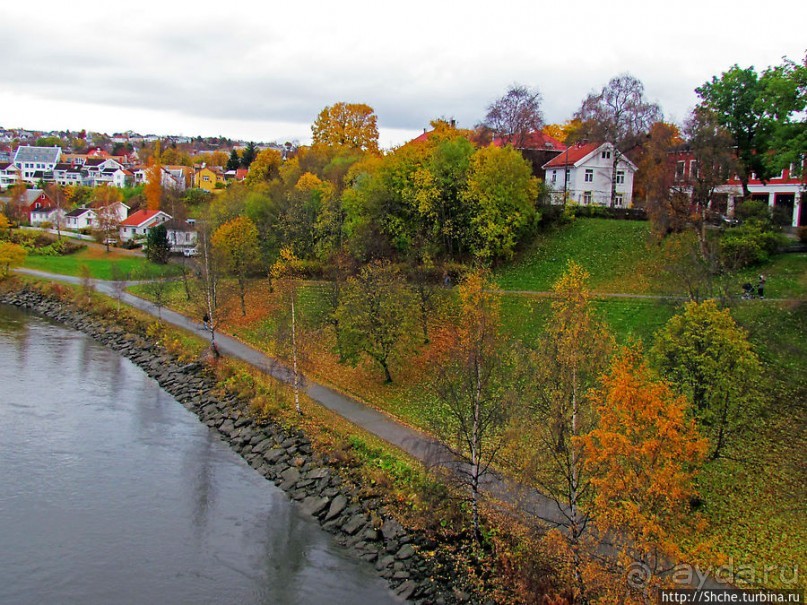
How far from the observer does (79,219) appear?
69.8 m

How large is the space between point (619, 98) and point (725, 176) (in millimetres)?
13057

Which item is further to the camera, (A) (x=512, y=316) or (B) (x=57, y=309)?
(B) (x=57, y=309)

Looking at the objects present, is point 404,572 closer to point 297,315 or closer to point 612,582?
point 612,582

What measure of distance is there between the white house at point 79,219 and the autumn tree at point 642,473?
68245 mm

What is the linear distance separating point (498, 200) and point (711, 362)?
19.5m

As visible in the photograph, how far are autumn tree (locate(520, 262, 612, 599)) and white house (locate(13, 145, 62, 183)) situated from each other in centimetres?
11597

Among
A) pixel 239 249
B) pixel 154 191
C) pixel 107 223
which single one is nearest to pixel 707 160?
pixel 239 249

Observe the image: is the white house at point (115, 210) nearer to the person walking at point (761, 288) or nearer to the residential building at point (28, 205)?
the residential building at point (28, 205)

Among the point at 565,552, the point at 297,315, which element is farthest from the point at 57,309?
the point at 565,552

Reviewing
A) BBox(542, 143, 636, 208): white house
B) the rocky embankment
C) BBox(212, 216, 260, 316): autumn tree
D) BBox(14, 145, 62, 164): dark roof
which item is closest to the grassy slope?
BBox(212, 216, 260, 316): autumn tree


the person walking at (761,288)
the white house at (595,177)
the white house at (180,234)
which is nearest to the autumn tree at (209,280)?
the white house at (595,177)

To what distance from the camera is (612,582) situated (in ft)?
37.1

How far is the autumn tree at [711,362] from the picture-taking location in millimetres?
15609

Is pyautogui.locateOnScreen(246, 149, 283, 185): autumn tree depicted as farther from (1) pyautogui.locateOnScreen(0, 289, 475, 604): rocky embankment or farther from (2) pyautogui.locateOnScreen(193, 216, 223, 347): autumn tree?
(1) pyautogui.locateOnScreen(0, 289, 475, 604): rocky embankment
